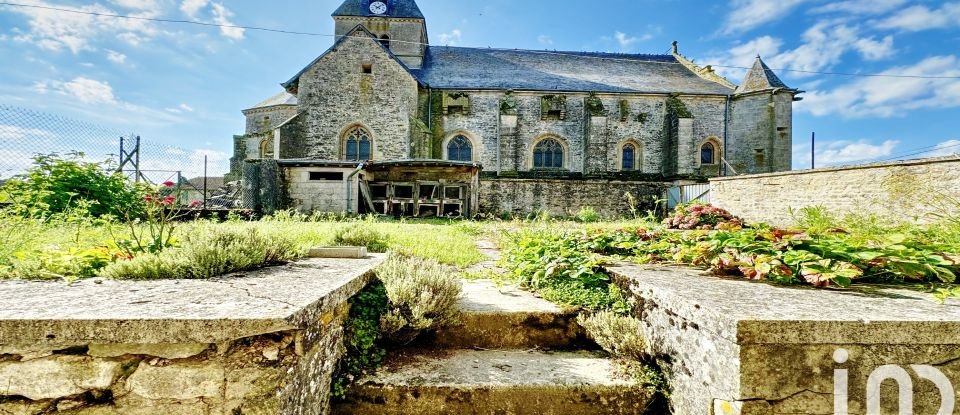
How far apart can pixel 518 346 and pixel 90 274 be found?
8.81 ft

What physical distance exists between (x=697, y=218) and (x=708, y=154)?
46.9 ft

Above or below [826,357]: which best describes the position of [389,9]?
above

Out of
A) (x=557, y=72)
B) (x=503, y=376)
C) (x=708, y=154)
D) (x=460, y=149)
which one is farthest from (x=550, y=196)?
(x=503, y=376)

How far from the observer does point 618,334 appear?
2256 mm

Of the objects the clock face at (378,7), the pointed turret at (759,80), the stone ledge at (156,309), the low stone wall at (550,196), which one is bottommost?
the stone ledge at (156,309)

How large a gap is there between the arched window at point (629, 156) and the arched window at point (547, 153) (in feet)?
11.6

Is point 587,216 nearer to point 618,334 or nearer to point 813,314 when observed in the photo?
point 618,334

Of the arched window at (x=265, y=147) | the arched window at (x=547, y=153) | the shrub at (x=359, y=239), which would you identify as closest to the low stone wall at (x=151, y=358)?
the shrub at (x=359, y=239)

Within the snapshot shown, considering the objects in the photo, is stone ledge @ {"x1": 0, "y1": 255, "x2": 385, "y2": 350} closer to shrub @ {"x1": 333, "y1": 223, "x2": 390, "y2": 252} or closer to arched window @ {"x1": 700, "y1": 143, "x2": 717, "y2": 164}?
shrub @ {"x1": 333, "y1": 223, "x2": 390, "y2": 252}

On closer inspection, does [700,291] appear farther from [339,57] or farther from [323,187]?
[339,57]

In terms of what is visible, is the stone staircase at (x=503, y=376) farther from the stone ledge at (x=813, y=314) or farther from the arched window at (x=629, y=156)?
the arched window at (x=629, y=156)

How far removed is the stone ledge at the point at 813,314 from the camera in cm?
141

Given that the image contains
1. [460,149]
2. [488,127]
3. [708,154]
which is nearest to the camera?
[488,127]

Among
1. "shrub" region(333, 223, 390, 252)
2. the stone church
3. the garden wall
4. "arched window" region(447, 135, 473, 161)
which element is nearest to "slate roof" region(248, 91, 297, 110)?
the stone church
